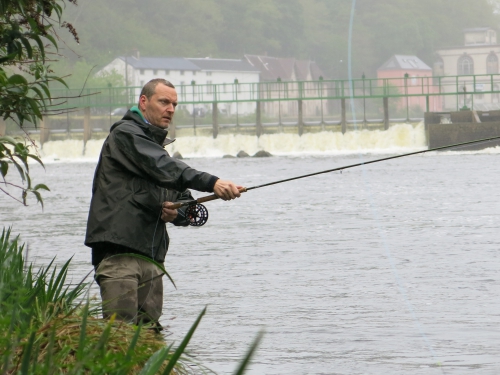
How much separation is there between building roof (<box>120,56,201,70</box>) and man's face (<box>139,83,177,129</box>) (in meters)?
90.2

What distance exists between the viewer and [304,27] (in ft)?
366

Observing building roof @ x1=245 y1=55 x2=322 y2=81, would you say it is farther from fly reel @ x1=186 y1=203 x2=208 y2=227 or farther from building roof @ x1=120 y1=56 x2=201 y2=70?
fly reel @ x1=186 y1=203 x2=208 y2=227

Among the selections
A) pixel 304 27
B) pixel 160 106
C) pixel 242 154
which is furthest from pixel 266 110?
pixel 160 106

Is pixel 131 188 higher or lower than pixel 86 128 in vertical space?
lower

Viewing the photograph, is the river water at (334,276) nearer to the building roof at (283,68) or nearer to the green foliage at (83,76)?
the green foliage at (83,76)

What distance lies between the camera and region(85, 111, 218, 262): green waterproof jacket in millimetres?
4961

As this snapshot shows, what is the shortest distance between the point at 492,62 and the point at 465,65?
2868 millimetres

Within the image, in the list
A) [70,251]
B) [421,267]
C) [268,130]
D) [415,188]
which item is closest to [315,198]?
[415,188]

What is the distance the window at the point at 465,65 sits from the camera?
352 feet

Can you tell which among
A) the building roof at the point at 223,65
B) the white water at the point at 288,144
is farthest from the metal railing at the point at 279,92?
the building roof at the point at 223,65

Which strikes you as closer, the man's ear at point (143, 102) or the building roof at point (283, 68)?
the man's ear at point (143, 102)

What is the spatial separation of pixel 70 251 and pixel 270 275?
4.20m

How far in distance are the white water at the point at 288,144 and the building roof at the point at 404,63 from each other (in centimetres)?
4616

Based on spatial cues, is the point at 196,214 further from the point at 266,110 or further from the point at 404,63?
the point at 404,63
